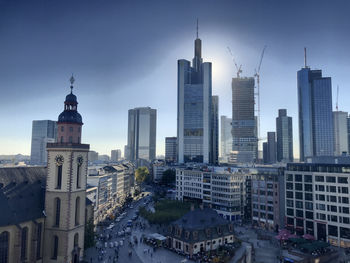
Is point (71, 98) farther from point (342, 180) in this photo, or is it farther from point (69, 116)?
point (342, 180)

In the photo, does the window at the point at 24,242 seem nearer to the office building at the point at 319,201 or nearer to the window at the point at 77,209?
the window at the point at 77,209

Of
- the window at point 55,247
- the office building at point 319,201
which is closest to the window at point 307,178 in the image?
the office building at point 319,201

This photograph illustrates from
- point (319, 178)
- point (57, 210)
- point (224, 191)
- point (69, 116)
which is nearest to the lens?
point (57, 210)

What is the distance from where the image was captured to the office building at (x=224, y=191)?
117 meters

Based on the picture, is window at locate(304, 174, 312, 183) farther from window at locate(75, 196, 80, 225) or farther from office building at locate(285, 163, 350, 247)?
window at locate(75, 196, 80, 225)

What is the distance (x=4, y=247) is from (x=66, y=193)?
46.4ft

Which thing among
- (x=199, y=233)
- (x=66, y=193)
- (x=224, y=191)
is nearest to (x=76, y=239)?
(x=66, y=193)

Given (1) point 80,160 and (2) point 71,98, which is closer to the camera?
(1) point 80,160

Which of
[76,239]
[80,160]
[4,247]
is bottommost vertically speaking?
[76,239]

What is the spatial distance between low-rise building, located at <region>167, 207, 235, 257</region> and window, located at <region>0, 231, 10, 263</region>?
3889 cm

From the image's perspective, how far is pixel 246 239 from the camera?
289 feet

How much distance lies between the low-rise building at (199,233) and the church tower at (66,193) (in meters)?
24.7

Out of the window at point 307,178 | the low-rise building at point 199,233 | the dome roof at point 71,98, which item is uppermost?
the dome roof at point 71,98

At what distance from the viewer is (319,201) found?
293 feet
